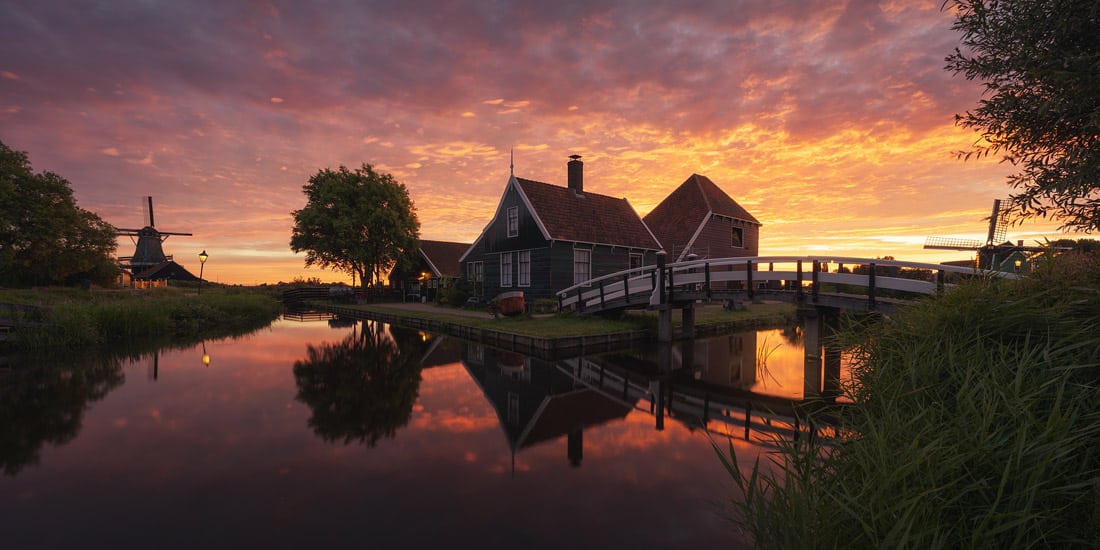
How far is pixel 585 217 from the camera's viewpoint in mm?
24531

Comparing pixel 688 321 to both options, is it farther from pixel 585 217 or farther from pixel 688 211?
pixel 688 211

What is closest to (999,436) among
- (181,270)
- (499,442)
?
(499,442)

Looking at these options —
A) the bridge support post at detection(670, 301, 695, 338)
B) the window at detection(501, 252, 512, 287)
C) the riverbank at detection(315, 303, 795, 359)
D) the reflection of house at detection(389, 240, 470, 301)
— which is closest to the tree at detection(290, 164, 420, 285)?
the reflection of house at detection(389, 240, 470, 301)

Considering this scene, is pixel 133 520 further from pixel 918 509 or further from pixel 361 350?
pixel 361 350

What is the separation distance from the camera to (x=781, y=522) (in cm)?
294

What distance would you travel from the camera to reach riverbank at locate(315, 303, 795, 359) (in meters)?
14.5

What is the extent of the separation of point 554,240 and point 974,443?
1942 cm

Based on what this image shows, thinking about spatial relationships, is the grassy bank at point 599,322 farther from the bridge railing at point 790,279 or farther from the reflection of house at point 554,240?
the reflection of house at point 554,240

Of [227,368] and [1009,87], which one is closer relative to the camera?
[1009,87]

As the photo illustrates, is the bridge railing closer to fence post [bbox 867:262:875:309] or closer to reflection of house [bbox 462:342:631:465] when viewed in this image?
fence post [bbox 867:262:875:309]

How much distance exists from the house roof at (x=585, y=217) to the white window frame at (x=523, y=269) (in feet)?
7.84

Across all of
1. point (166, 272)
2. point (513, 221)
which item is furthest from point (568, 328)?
point (166, 272)

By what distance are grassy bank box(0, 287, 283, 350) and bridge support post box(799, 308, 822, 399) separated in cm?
2205

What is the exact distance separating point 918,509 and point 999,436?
3.24ft
